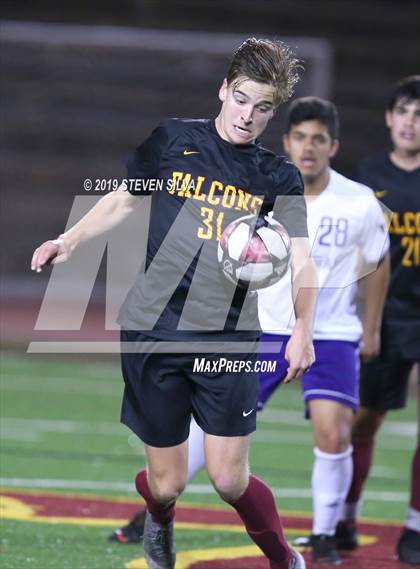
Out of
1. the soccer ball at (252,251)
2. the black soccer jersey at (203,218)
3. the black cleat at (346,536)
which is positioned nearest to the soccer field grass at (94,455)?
the black cleat at (346,536)

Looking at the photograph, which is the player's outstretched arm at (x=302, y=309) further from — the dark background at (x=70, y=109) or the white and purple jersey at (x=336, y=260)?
the dark background at (x=70, y=109)

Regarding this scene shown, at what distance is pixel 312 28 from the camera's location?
48.9 ft

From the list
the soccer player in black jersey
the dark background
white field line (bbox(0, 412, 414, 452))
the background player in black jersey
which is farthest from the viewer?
the dark background

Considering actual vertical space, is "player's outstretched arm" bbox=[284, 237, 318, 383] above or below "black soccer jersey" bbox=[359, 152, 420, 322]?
below

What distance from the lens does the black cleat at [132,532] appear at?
5883 mm

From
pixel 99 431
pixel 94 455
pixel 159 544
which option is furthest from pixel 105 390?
pixel 159 544

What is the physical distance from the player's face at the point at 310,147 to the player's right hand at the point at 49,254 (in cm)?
172

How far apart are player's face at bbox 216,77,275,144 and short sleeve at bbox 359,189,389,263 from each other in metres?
1.49

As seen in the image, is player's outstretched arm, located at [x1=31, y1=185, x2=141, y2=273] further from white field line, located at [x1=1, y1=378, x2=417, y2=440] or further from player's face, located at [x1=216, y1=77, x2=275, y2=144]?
white field line, located at [x1=1, y1=378, x2=417, y2=440]

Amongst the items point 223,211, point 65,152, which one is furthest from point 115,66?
point 223,211

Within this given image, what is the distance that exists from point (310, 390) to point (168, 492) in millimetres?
1375

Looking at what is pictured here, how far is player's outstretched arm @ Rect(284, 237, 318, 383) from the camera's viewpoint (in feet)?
14.3

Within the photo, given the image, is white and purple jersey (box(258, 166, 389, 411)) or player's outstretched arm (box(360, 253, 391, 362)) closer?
white and purple jersey (box(258, 166, 389, 411))

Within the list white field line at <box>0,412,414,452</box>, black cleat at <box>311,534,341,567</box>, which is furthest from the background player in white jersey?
white field line at <box>0,412,414,452</box>
